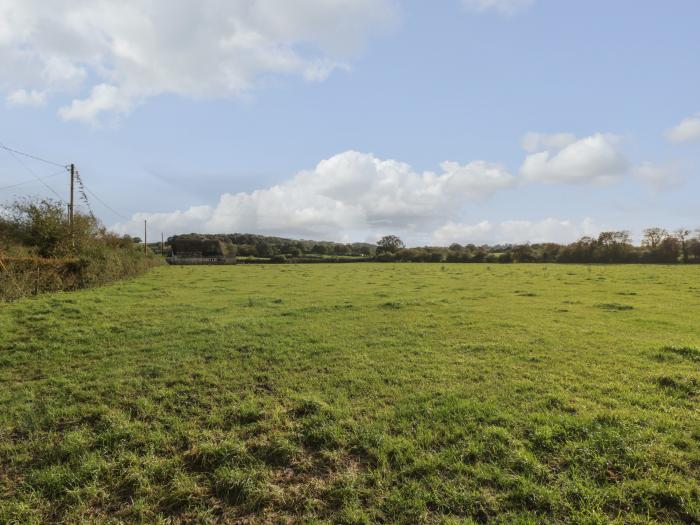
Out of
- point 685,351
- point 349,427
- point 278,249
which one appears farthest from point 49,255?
point 278,249

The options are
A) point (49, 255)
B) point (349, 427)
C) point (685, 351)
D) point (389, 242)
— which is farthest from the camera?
point (389, 242)

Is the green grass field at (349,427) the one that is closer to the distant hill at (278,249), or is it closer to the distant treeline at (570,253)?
the distant treeline at (570,253)

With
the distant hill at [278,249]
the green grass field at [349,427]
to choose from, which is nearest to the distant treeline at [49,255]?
the green grass field at [349,427]

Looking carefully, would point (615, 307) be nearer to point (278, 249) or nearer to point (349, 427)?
point (349, 427)

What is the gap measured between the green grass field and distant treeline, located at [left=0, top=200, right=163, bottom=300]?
27.3ft

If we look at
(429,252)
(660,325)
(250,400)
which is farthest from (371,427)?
(429,252)

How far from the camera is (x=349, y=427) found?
4.87 meters

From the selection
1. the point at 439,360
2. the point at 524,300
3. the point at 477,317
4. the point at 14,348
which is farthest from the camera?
the point at 524,300

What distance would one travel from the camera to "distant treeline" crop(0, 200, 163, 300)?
52.0ft

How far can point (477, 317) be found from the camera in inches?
489

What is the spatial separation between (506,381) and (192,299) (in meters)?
15.9

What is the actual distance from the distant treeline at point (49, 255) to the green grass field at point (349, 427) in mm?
8307

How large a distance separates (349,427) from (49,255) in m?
25.4

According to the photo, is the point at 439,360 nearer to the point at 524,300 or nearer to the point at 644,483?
the point at 644,483
